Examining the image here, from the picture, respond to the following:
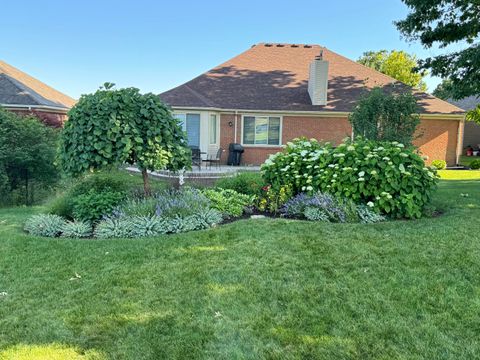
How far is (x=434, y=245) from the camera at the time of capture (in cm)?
459

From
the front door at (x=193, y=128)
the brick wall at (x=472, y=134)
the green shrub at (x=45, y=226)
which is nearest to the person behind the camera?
the green shrub at (x=45, y=226)

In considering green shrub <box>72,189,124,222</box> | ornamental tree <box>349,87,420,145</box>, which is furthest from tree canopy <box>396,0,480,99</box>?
green shrub <box>72,189,124,222</box>

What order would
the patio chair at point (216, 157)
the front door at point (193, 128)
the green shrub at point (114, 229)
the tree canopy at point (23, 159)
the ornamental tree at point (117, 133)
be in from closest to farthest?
the green shrub at point (114, 229) < the ornamental tree at point (117, 133) < the tree canopy at point (23, 159) < the front door at point (193, 128) < the patio chair at point (216, 157)

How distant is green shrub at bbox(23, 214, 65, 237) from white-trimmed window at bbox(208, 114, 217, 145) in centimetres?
1023

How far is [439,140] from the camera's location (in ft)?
54.7

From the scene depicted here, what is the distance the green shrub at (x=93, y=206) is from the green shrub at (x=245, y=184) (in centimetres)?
240

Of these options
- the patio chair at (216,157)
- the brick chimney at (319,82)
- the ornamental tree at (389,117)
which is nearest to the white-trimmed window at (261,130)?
the patio chair at (216,157)

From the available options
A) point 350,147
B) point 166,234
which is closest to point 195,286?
point 166,234

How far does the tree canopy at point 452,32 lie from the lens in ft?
33.9

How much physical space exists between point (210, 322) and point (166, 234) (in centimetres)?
255

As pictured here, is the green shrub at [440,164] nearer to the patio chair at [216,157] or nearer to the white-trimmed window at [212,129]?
the patio chair at [216,157]

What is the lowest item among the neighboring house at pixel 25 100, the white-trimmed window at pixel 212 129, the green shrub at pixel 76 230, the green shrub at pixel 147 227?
the green shrub at pixel 76 230

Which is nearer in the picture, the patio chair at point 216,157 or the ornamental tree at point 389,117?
the ornamental tree at point 389,117

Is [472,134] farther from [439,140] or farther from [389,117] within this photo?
[389,117]
